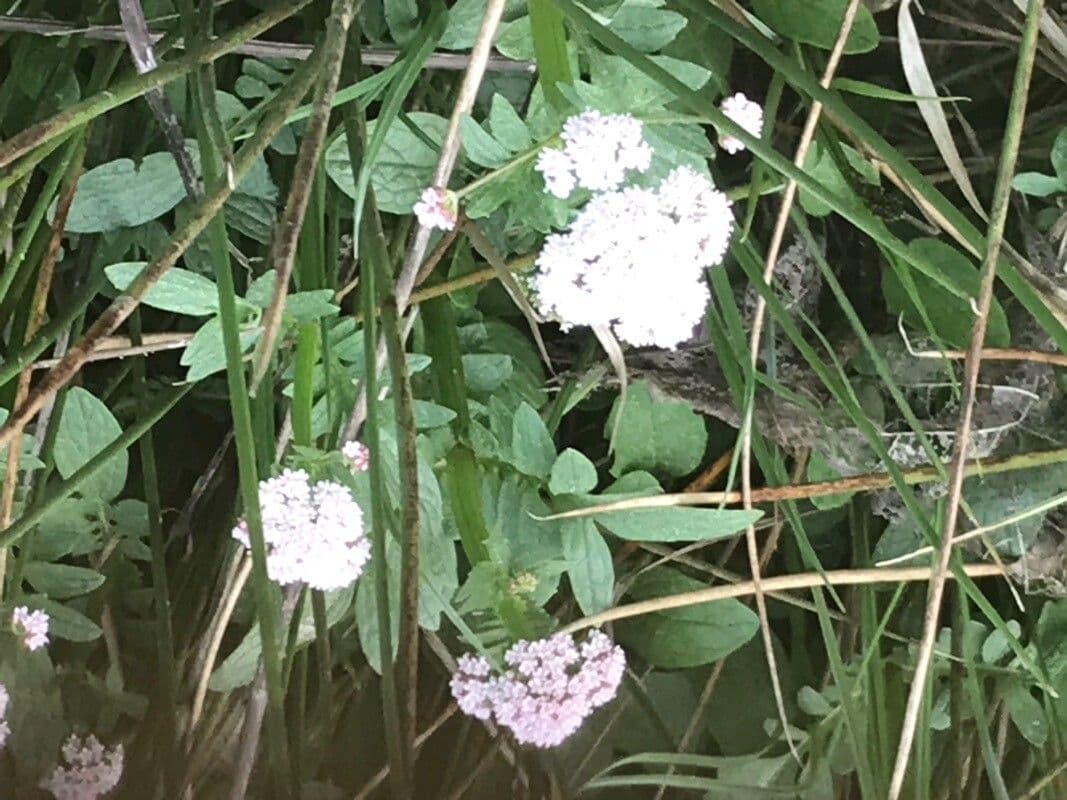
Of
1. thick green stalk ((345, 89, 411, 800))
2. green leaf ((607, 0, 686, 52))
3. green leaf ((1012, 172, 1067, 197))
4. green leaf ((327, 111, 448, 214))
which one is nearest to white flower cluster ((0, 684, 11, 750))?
thick green stalk ((345, 89, 411, 800))

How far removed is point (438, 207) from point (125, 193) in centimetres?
17

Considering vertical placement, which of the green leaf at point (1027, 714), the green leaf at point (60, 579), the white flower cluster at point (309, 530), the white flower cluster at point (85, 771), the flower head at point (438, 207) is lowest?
the green leaf at point (1027, 714)

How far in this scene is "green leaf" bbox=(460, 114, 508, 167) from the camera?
17.2 inches

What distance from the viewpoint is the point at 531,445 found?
508 millimetres

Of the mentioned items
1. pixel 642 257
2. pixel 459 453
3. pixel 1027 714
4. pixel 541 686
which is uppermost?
pixel 642 257

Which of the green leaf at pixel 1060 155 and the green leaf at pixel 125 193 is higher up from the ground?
the green leaf at pixel 125 193

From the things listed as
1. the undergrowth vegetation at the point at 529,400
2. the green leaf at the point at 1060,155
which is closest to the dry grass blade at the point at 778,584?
the undergrowth vegetation at the point at 529,400

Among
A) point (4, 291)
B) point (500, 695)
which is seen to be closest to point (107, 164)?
point (4, 291)

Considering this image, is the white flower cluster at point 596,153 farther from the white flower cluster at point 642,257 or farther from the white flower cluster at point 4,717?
the white flower cluster at point 4,717

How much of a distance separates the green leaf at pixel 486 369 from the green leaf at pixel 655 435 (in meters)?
0.07

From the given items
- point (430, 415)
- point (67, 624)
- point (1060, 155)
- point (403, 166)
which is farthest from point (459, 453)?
point (1060, 155)

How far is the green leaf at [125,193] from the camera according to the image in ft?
1.59

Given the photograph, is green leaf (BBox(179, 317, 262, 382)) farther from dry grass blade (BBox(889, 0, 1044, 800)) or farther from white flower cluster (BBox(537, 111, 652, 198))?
dry grass blade (BBox(889, 0, 1044, 800))

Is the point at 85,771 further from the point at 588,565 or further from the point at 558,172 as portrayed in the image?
the point at 558,172
